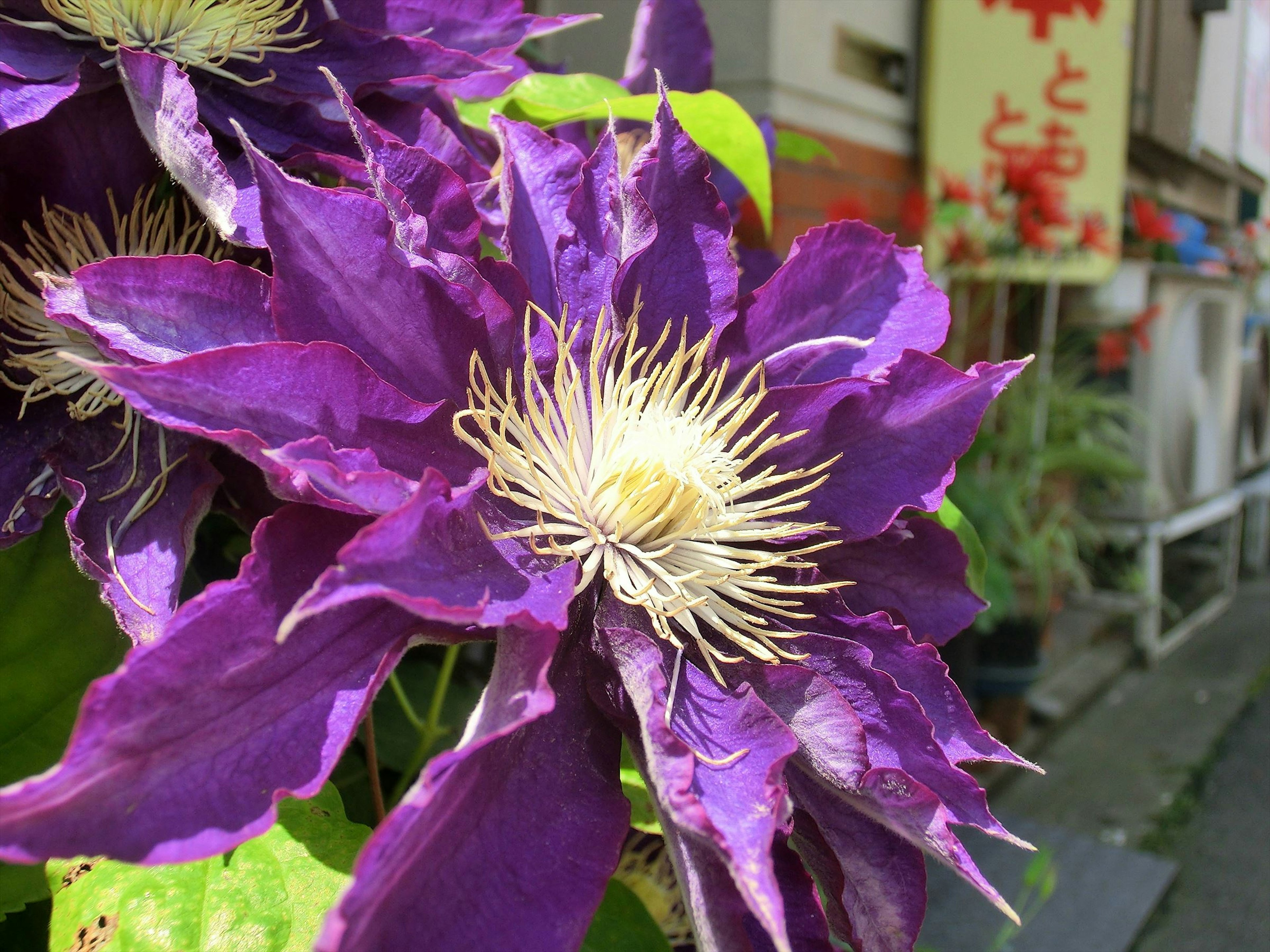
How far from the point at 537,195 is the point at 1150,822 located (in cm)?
262

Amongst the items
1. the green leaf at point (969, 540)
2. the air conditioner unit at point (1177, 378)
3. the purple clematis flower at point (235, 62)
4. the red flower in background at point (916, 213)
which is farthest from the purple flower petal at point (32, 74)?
the air conditioner unit at point (1177, 378)

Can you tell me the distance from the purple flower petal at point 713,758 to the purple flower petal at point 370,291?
0.09 meters

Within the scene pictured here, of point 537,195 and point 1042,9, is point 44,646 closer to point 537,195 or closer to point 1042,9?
point 537,195

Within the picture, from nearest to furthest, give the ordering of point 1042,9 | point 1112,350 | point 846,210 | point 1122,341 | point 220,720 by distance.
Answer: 1. point 220,720
2. point 846,210
3. point 1042,9
4. point 1112,350
5. point 1122,341

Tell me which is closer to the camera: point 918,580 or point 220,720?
point 220,720

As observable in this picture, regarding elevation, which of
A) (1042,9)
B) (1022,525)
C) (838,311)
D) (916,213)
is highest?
(1042,9)

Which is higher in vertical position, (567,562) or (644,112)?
(644,112)

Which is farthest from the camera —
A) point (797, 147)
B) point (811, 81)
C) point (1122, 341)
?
point (1122, 341)

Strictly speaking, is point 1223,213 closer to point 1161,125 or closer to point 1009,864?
point 1161,125

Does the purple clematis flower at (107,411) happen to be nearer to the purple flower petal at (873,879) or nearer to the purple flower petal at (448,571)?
the purple flower petal at (448,571)

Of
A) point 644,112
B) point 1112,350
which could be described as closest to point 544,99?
point 644,112

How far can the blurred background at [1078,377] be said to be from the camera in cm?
193

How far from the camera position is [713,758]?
0.87 ft

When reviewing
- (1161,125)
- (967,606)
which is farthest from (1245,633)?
(967,606)
